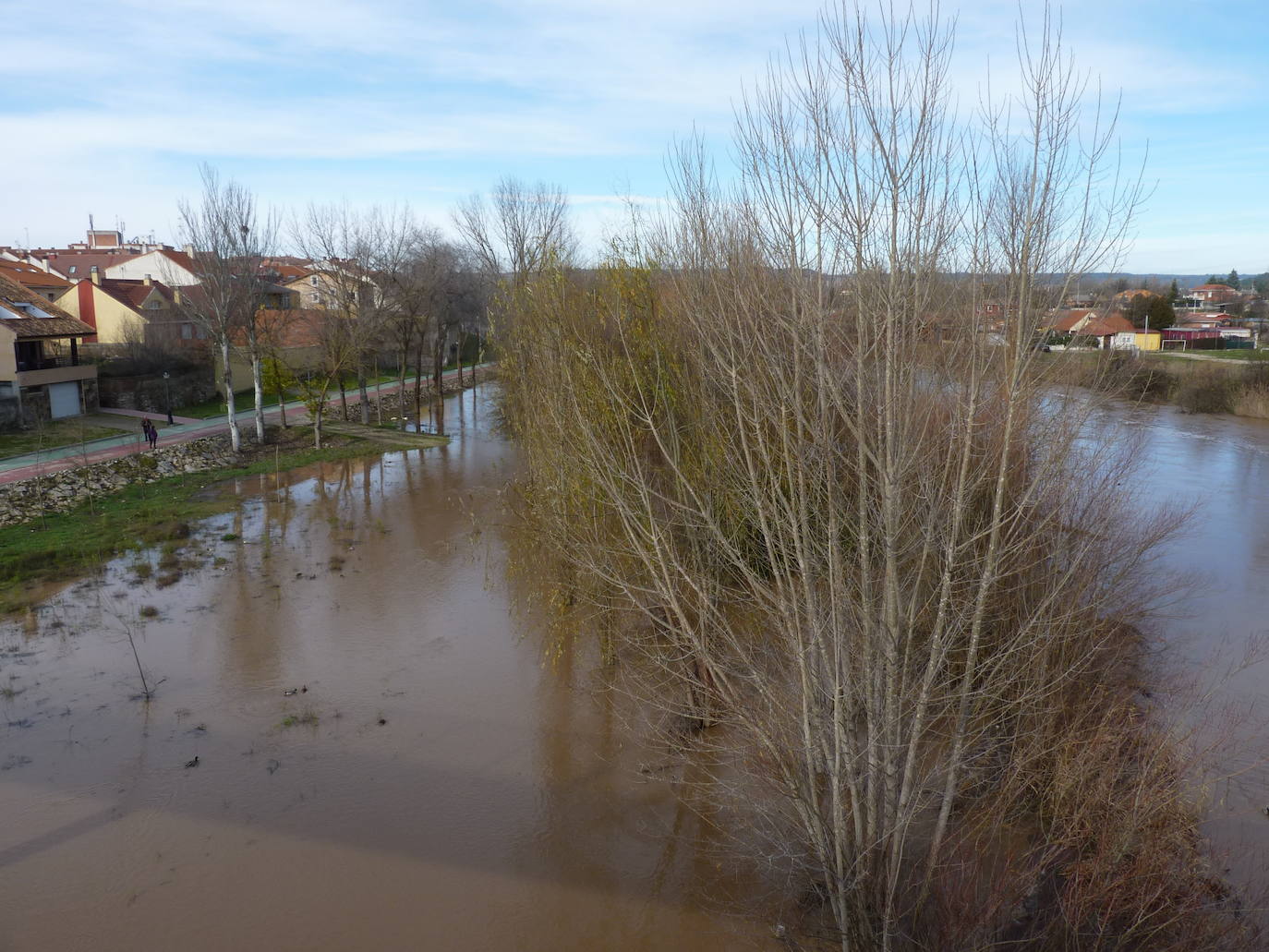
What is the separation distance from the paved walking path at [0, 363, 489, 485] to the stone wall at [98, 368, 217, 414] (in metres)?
0.57

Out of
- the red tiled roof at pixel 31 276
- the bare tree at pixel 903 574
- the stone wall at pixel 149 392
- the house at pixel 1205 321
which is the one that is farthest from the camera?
the house at pixel 1205 321

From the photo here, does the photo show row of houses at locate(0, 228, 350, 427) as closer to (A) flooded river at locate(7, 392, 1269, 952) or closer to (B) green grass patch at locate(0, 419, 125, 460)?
(B) green grass patch at locate(0, 419, 125, 460)

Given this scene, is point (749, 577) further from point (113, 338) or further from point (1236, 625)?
point (113, 338)

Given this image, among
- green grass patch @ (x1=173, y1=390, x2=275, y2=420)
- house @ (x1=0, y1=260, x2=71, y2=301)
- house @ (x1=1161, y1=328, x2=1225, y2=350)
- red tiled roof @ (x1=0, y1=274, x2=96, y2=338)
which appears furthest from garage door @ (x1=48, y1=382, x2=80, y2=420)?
house @ (x1=1161, y1=328, x2=1225, y2=350)

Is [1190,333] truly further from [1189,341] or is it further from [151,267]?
[151,267]

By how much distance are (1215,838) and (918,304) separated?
6.21m

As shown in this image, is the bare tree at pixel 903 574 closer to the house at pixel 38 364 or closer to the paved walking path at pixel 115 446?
the paved walking path at pixel 115 446

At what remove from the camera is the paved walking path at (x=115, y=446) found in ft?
68.9

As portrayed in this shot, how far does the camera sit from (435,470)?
2506cm

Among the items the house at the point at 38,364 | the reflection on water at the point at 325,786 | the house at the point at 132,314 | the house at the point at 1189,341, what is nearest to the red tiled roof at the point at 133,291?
the house at the point at 132,314

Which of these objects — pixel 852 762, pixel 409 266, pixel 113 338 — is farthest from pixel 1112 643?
pixel 113 338

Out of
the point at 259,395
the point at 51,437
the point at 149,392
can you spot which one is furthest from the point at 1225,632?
the point at 149,392

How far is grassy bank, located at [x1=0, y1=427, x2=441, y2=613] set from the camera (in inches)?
590

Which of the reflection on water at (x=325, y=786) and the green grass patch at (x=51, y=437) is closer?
the reflection on water at (x=325, y=786)
